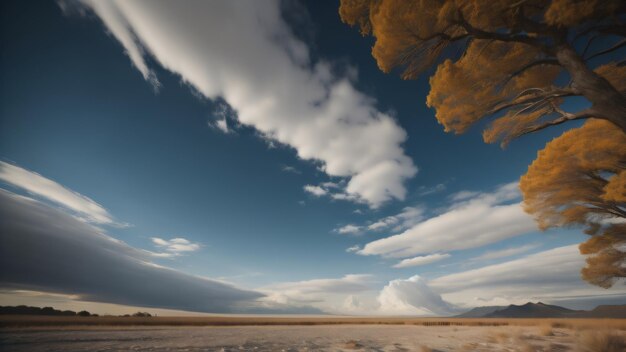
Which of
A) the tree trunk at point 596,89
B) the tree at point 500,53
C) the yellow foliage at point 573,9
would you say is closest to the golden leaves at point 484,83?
the tree at point 500,53

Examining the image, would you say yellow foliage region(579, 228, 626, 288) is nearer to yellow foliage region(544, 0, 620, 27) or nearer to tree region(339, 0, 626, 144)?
tree region(339, 0, 626, 144)

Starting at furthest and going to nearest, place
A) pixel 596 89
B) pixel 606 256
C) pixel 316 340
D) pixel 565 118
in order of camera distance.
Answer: pixel 606 256 → pixel 316 340 → pixel 565 118 → pixel 596 89

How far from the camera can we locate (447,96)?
23.4ft

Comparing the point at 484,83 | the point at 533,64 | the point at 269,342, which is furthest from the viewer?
the point at 269,342

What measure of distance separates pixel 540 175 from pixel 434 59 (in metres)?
9.94

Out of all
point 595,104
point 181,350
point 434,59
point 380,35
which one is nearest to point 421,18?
point 380,35

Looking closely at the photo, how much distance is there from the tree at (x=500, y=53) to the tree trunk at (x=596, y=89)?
1cm

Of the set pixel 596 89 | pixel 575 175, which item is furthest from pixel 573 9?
pixel 575 175

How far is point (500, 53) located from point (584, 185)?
382 inches

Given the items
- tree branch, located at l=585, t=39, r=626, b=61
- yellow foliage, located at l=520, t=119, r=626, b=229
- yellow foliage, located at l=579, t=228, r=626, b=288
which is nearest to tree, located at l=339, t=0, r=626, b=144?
tree branch, located at l=585, t=39, r=626, b=61

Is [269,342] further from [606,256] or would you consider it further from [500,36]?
[606,256]

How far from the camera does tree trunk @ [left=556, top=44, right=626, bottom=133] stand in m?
4.65

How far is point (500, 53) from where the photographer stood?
6.63 metres

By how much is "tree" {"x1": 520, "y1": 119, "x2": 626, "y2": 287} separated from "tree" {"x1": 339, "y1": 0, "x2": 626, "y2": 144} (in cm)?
398
